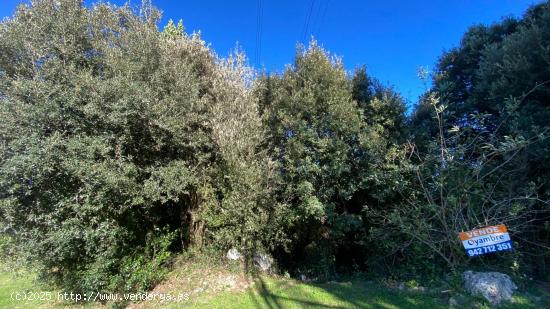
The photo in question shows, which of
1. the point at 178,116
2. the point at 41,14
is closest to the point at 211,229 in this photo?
the point at 178,116

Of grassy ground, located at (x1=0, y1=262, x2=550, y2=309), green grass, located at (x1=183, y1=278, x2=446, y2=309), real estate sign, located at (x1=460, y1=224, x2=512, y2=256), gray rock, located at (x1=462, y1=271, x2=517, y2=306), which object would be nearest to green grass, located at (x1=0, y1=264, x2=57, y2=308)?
grassy ground, located at (x1=0, y1=262, x2=550, y2=309)

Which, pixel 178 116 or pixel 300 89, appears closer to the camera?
pixel 178 116

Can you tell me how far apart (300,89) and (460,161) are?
4.87 meters

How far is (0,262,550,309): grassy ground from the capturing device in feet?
20.0

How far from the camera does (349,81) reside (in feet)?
33.1

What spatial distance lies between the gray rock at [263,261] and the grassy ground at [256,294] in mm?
433

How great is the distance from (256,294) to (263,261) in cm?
163

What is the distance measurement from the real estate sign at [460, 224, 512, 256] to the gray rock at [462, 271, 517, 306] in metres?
1.05

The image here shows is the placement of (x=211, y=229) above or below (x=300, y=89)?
below

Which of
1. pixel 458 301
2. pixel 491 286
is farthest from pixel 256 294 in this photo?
pixel 491 286

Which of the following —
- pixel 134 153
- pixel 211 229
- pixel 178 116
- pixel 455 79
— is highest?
pixel 455 79

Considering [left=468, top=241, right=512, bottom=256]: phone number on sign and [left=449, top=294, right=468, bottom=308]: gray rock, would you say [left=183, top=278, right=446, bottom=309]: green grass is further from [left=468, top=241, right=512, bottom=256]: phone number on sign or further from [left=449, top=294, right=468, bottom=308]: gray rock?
[left=468, top=241, right=512, bottom=256]: phone number on sign

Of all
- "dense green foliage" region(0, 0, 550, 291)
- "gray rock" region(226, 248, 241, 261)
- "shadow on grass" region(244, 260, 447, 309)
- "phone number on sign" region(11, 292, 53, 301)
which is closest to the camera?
"shadow on grass" region(244, 260, 447, 309)

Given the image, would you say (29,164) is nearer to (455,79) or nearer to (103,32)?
(103,32)
